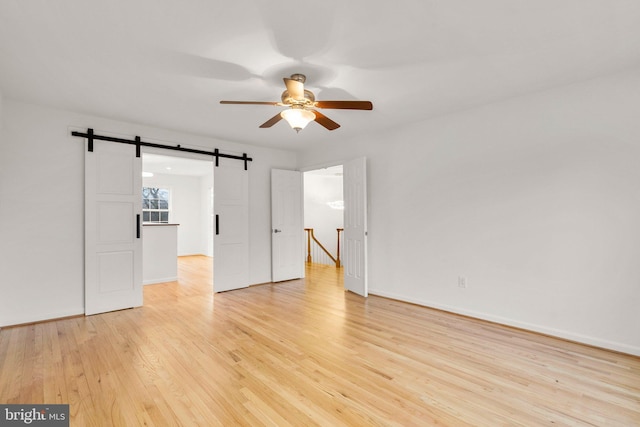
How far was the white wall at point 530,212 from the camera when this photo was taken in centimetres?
272

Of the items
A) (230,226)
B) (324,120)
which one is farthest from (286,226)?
(324,120)

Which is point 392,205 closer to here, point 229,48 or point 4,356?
point 229,48

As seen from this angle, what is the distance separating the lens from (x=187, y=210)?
31.9ft

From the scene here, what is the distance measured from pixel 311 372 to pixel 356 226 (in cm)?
266

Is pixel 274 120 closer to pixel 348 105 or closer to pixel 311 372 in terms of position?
pixel 348 105

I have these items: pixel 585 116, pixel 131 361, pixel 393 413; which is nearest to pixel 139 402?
pixel 131 361

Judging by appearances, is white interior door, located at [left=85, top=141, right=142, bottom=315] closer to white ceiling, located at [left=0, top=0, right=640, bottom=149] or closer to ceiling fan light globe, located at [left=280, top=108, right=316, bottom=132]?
white ceiling, located at [left=0, top=0, right=640, bottom=149]

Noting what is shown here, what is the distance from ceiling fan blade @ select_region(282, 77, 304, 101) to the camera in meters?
2.36

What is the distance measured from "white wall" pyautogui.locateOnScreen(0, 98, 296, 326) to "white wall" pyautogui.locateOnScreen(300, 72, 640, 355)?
13.3 ft

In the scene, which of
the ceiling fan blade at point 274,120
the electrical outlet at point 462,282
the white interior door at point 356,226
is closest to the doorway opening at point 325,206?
the white interior door at point 356,226

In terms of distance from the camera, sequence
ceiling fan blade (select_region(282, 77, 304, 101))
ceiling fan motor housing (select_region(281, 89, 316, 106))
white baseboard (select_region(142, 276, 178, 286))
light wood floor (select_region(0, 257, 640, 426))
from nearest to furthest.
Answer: light wood floor (select_region(0, 257, 640, 426)), ceiling fan blade (select_region(282, 77, 304, 101)), ceiling fan motor housing (select_region(281, 89, 316, 106)), white baseboard (select_region(142, 276, 178, 286))

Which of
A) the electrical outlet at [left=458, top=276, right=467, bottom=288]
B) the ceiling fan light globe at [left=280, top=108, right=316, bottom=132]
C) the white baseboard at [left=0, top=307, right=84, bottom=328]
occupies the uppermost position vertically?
the ceiling fan light globe at [left=280, top=108, right=316, bottom=132]

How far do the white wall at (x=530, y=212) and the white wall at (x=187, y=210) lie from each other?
23.9 feet

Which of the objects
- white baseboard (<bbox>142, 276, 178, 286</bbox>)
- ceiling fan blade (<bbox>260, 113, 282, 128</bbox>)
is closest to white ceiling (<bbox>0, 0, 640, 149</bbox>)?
ceiling fan blade (<bbox>260, 113, 282, 128</bbox>)
